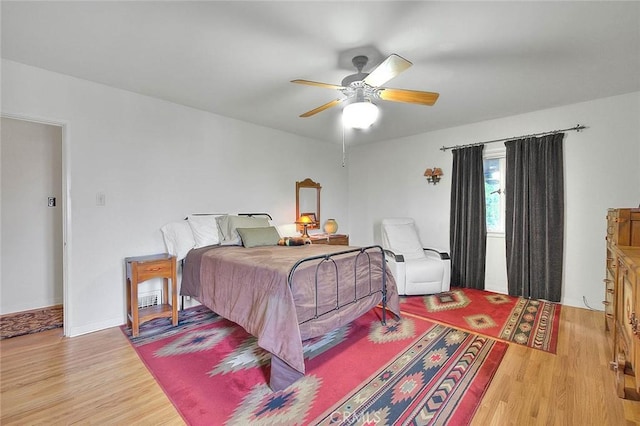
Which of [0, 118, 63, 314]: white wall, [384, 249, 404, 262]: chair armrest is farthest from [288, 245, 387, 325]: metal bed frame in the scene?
[0, 118, 63, 314]: white wall

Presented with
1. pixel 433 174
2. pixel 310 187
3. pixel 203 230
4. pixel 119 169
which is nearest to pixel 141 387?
pixel 203 230

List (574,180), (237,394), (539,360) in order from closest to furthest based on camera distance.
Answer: (237,394) < (539,360) < (574,180)

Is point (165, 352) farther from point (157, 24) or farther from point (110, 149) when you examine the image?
point (157, 24)

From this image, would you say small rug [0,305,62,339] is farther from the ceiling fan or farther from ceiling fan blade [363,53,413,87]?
ceiling fan blade [363,53,413,87]

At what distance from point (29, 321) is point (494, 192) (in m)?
5.97

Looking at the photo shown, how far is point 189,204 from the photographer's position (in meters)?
3.59

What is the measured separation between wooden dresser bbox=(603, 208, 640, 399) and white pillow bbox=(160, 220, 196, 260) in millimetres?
3600

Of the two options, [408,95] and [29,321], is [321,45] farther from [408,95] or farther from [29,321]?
[29,321]

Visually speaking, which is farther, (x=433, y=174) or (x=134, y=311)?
(x=433, y=174)

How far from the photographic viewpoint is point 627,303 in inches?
65.7

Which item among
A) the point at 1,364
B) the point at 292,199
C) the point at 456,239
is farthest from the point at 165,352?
the point at 456,239

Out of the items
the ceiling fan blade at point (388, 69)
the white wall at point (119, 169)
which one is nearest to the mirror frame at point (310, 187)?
the white wall at point (119, 169)

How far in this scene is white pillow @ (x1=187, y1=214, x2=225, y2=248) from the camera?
11.0ft

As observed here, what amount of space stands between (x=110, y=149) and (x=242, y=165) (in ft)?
5.18
